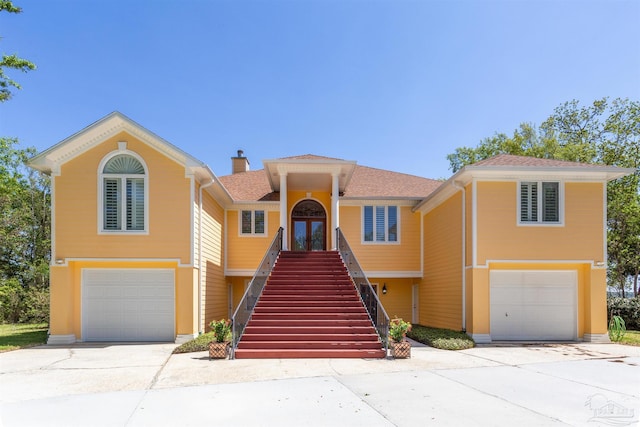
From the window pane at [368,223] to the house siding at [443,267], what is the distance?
88.2 inches

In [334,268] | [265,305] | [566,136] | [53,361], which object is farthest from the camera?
[566,136]

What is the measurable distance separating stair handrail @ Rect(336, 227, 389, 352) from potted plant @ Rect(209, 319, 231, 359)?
3846 mm

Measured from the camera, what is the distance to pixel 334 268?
49.5 feet

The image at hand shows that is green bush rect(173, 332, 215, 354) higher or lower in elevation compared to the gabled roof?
lower

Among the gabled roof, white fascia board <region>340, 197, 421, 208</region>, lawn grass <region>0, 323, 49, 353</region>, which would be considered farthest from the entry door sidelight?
lawn grass <region>0, 323, 49, 353</region>

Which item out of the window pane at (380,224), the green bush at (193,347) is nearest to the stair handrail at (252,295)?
the green bush at (193,347)

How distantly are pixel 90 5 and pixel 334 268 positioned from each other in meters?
11.1

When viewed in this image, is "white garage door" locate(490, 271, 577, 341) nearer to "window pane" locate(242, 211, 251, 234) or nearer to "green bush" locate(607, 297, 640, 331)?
"green bush" locate(607, 297, 640, 331)

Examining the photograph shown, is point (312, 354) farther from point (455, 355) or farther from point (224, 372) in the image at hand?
point (455, 355)

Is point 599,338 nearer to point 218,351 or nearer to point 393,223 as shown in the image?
point 393,223

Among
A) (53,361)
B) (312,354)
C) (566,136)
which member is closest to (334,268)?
(312,354)

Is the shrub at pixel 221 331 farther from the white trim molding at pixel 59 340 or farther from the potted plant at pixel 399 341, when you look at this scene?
the white trim molding at pixel 59 340

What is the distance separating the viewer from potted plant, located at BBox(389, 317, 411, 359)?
1075cm

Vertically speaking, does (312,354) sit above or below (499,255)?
below
